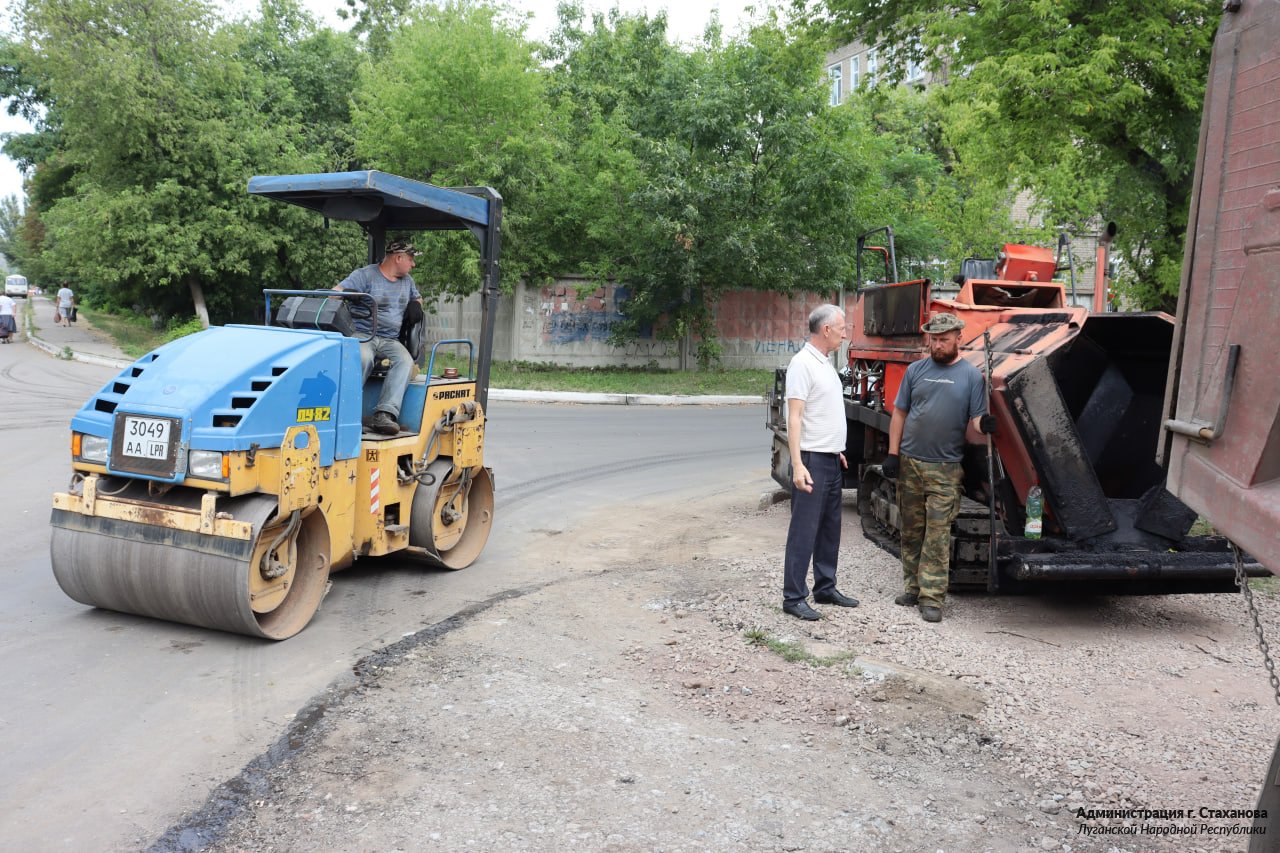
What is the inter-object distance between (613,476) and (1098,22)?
6672 mm

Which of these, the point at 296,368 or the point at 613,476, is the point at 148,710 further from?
the point at 613,476

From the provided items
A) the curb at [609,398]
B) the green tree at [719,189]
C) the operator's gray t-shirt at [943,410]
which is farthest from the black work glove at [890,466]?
the green tree at [719,189]

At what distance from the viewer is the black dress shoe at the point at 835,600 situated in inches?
243

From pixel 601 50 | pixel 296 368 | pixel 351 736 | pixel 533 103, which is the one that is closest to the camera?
pixel 351 736

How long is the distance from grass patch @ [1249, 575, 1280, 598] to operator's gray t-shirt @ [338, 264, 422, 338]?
19.5ft

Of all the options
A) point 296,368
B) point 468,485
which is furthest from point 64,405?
point 296,368

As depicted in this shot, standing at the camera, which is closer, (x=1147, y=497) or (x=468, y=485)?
(x=1147, y=497)

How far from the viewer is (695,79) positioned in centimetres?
2256

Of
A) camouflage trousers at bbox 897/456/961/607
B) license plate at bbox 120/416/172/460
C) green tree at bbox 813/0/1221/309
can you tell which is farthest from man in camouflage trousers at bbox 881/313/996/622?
green tree at bbox 813/0/1221/309

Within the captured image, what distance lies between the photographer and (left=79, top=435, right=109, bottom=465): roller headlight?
5.18 m

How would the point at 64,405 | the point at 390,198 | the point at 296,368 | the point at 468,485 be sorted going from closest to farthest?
the point at 296,368 → the point at 390,198 → the point at 468,485 → the point at 64,405

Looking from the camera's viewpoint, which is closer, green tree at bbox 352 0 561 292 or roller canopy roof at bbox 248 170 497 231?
roller canopy roof at bbox 248 170 497 231

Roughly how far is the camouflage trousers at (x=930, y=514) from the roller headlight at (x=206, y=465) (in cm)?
384

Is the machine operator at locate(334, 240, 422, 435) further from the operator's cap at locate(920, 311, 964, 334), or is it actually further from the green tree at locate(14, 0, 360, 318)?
the green tree at locate(14, 0, 360, 318)
